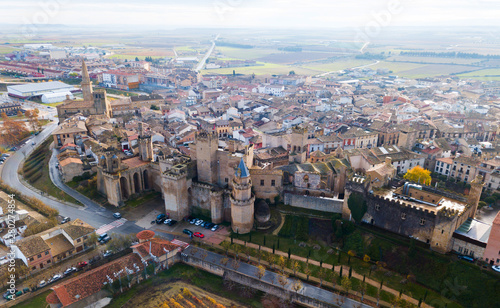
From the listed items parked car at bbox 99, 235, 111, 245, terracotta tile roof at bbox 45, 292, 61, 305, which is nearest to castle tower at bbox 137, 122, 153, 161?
parked car at bbox 99, 235, 111, 245

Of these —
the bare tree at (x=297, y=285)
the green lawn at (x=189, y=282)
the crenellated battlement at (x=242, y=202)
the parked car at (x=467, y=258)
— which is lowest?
the green lawn at (x=189, y=282)

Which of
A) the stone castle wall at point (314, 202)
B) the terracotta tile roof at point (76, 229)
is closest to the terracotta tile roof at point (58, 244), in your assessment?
the terracotta tile roof at point (76, 229)

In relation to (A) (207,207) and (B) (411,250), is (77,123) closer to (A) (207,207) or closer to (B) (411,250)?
(A) (207,207)

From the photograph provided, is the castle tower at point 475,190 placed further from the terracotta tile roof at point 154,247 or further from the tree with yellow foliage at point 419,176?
the terracotta tile roof at point 154,247

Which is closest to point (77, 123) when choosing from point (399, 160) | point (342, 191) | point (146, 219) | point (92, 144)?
point (92, 144)

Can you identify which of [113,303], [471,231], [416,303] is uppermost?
[471,231]
